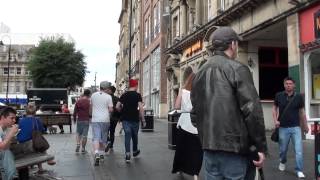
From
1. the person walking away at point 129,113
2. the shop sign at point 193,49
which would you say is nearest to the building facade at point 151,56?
the shop sign at point 193,49

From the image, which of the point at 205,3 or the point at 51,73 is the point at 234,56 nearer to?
the point at 205,3

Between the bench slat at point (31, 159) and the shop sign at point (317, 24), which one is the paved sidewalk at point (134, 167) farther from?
the shop sign at point (317, 24)

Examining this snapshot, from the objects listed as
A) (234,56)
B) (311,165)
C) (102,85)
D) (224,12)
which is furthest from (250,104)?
(224,12)

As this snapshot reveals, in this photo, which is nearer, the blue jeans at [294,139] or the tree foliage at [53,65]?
the blue jeans at [294,139]

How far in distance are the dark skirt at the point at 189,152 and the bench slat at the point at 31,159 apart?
2.27 m

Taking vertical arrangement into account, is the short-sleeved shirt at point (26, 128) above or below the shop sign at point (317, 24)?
below

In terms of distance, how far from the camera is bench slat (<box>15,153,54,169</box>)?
8078 millimetres

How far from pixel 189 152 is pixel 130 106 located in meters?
3.42

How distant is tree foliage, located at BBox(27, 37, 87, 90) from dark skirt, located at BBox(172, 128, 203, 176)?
197 feet

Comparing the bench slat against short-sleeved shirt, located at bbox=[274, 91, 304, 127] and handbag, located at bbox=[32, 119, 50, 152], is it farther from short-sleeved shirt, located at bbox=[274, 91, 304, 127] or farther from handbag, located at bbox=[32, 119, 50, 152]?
short-sleeved shirt, located at bbox=[274, 91, 304, 127]

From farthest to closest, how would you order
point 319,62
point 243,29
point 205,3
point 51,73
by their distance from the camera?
point 51,73, point 205,3, point 243,29, point 319,62

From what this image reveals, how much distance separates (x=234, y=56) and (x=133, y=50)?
7091cm

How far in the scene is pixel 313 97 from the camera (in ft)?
56.5

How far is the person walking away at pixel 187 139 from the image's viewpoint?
8180 mm
